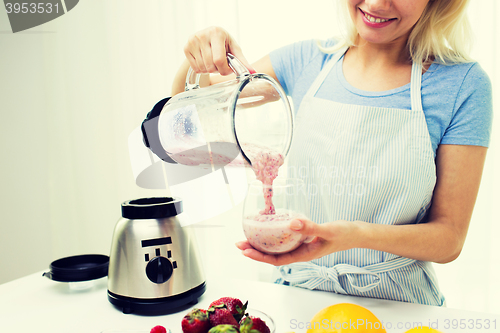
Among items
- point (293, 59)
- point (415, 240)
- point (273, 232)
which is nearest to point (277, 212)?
point (273, 232)

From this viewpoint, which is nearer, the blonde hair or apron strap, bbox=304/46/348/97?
the blonde hair

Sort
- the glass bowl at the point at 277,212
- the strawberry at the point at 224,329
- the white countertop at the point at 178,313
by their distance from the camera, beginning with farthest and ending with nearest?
the white countertop at the point at 178,313, the glass bowl at the point at 277,212, the strawberry at the point at 224,329

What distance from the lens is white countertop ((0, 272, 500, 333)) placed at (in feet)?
2.69

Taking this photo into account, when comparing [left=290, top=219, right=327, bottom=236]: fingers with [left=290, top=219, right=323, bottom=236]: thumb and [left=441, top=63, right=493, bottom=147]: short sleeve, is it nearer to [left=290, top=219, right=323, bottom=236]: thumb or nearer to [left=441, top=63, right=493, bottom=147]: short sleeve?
[left=290, top=219, right=323, bottom=236]: thumb

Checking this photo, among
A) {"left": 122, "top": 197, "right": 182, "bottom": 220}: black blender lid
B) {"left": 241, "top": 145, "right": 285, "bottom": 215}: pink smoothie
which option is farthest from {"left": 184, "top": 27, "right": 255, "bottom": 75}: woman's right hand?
{"left": 122, "top": 197, "right": 182, "bottom": 220}: black blender lid

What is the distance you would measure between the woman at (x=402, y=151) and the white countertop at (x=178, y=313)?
0.31 ft

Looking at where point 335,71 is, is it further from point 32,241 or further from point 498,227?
point 32,241

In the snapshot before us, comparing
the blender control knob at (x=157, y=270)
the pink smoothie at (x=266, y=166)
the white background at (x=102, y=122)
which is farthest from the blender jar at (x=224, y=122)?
the white background at (x=102, y=122)

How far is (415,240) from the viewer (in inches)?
36.9

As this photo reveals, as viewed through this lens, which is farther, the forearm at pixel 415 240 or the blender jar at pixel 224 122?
the forearm at pixel 415 240

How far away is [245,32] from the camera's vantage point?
1787 millimetres

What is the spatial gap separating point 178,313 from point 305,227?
1.37 feet

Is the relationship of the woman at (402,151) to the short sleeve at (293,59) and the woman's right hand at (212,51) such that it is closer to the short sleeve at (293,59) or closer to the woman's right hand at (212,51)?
the woman's right hand at (212,51)

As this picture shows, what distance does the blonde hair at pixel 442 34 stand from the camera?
1.03 m
